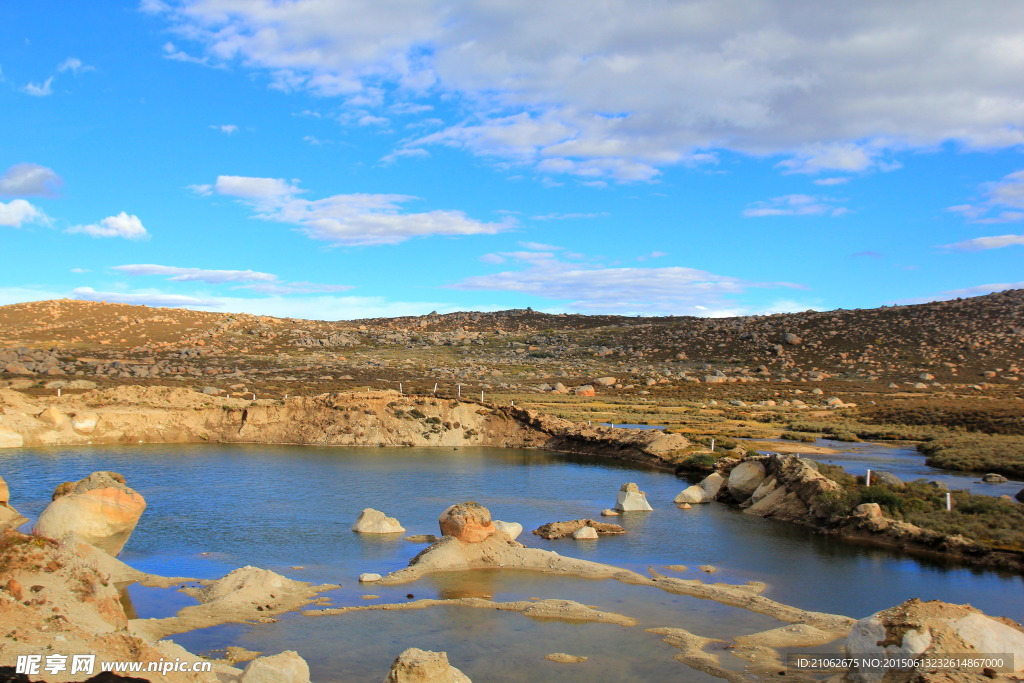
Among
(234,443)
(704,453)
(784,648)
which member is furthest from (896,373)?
(784,648)

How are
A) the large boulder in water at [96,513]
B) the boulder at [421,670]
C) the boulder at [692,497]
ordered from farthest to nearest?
the boulder at [692,497]
the large boulder in water at [96,513]
the boulder at [421,670]

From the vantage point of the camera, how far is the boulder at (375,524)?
71.0ft

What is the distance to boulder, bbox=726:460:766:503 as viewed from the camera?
89.4 ft

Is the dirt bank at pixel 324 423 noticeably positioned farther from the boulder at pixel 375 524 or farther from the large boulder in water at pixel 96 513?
the large boulder in water at pixel 96 513

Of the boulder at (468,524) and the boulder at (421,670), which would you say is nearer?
the boulder at (421,670)

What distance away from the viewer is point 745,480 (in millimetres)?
27359

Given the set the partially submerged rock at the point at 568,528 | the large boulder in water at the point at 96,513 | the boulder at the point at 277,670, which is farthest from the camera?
the partially submerged rock at the point at 568,528

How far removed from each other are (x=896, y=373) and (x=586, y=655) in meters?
76.8

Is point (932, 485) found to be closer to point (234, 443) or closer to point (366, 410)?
point (366, 410)

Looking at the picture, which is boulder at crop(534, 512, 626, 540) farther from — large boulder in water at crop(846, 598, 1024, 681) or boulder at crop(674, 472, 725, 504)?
large boulder in water at crop(846, 598, 1024, 681)

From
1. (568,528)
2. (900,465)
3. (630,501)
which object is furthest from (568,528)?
(900,465)


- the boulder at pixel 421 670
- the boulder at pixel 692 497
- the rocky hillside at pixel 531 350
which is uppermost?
the rocky hillside at pixel 531 350

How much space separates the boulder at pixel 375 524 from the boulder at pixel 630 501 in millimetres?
8081

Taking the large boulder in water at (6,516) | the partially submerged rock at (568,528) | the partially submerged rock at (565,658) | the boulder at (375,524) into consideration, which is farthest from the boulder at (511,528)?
the large boulder in water at (6,516)
